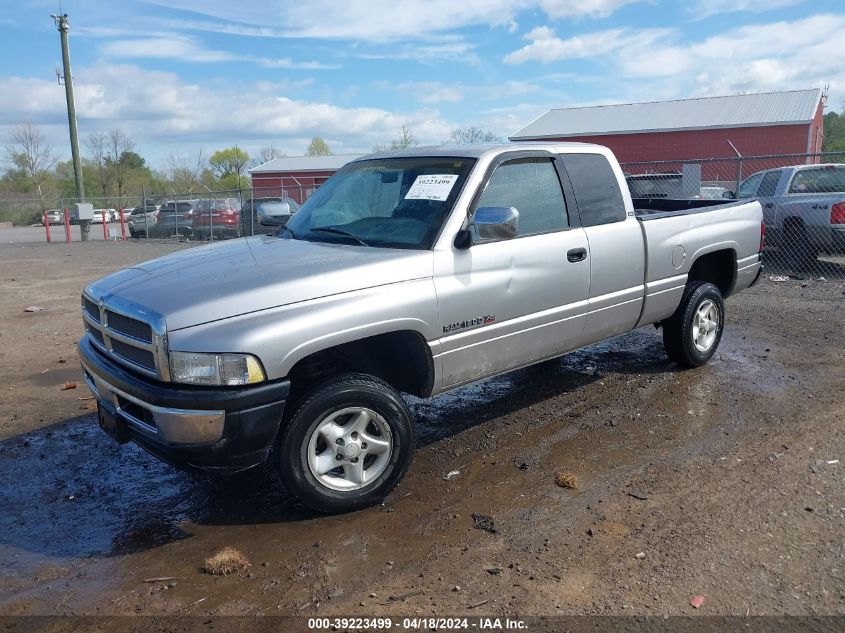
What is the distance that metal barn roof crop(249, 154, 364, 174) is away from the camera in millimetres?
51156

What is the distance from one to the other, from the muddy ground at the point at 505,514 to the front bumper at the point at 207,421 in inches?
19.9

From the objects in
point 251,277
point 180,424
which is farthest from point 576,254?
point 180,424

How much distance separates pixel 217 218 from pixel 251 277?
1947 centimetres

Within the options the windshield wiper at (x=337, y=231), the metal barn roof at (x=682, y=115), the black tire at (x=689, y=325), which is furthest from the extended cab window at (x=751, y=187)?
the metal barn roof at (x=682, y=115)

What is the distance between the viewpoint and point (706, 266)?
21.6ft

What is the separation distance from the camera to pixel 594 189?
523 cm

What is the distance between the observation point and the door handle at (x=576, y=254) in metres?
4.80

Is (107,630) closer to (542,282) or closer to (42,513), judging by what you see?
(42,513)

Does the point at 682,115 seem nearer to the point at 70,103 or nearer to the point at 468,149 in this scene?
the point at 70,103

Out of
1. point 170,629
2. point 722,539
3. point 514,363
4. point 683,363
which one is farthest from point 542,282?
point 170,629

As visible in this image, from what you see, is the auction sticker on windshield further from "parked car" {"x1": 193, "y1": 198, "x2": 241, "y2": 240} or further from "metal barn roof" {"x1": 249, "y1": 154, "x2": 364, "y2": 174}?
"metal barn roof" {"x1": 249, "y1": 154, "x2": 364, "y2": 174}

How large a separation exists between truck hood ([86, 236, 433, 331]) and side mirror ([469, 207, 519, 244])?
340mm

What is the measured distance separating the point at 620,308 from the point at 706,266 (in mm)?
1802

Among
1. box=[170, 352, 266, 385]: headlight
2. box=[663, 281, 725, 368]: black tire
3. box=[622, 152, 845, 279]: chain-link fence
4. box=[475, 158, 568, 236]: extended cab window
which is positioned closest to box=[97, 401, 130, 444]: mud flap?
box=[170, 352, 266, 385]: headlight
